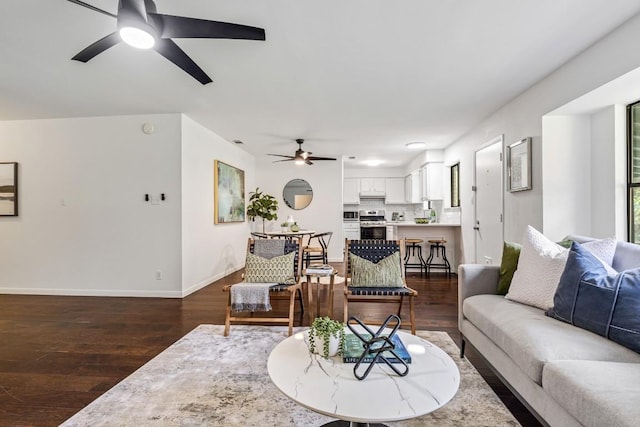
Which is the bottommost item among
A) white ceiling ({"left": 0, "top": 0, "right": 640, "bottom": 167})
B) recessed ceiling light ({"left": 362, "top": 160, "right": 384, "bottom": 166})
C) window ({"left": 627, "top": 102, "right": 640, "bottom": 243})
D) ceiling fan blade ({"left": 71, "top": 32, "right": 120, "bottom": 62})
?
window ({"left": 627, "top": 102, "right": 640, "bottom": 243})

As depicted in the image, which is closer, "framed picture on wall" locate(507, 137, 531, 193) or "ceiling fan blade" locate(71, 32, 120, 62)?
"ceiling fan blade" locate(71, 32, 120, 62)

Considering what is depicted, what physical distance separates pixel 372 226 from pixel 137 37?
5596mm

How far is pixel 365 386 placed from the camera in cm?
128

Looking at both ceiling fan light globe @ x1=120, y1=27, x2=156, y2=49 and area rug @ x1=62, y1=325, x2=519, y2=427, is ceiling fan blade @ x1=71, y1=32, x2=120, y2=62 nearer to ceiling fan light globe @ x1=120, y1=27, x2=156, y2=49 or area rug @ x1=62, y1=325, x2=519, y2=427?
ceiling fan light globe @ x1=120, y1=27, x2=156, y2=49

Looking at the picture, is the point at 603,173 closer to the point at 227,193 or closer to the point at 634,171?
the point at 634,171

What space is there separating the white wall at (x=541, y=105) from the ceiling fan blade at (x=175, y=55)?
3.05 metres

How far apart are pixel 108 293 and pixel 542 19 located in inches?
216

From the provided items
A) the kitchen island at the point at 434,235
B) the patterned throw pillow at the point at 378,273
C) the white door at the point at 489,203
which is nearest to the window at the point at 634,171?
the white door at the point at 489,203

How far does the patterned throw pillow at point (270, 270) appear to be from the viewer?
318cm

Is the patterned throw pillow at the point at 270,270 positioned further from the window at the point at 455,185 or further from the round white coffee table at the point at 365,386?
the window at the point at 455,185

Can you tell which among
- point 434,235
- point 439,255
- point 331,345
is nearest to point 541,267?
point 331,345

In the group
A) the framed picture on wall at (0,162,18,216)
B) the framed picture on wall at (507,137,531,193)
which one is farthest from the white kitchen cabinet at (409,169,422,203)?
the framed picture on wall at (0,162,18,216)

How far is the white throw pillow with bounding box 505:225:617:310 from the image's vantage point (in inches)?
76.5

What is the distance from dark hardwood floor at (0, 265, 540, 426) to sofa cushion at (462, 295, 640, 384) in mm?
428
